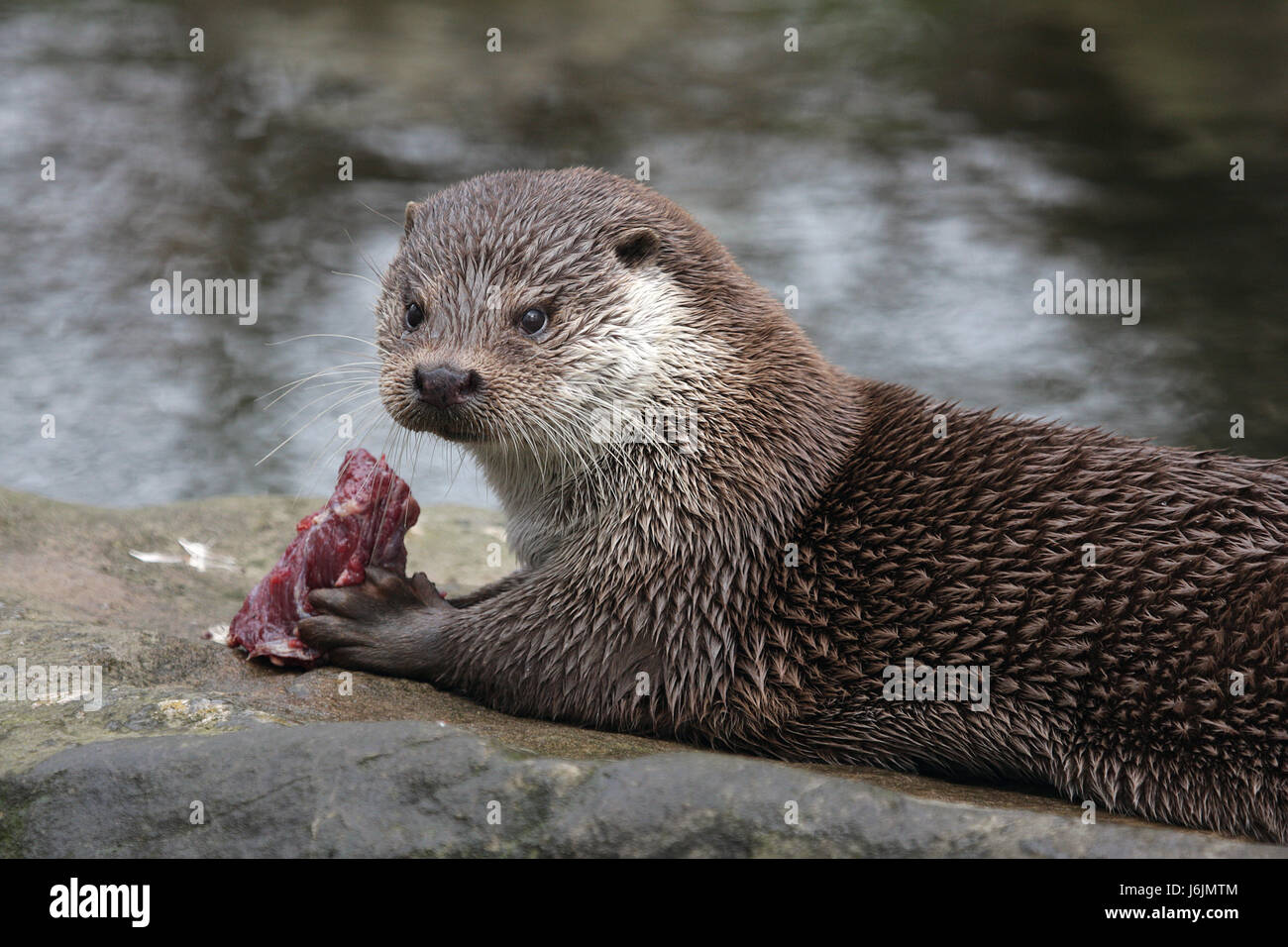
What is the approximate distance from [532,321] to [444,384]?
13.4 inches

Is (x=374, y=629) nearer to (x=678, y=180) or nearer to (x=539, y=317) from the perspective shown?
(x=539, y=317)

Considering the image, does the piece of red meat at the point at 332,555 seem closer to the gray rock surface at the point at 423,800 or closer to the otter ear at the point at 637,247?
the gray rock surface at the point at 423,800

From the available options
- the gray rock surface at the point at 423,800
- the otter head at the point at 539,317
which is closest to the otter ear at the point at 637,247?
the otter head at the point at 539,317

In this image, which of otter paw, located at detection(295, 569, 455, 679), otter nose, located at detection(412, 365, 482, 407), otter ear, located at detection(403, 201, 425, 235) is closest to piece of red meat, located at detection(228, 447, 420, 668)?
otter paw, located at detection(295, 569, 455, 679)

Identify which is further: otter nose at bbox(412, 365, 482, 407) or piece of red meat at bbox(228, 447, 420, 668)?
piece of red meat at bbox(228, 447, 420, 668)

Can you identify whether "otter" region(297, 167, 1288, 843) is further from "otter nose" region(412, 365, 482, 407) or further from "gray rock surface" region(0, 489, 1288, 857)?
"gray rock surface" region(0, 489, 1288, 857)

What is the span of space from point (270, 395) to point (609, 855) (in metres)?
5.75

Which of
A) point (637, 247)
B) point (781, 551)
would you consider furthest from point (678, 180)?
point (781, 551)

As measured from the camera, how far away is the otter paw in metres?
3.45

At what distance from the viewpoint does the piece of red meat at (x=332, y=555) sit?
140 inches

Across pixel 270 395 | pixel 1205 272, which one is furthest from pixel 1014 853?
pixel 1205 272

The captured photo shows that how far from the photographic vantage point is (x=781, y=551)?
11.2ft

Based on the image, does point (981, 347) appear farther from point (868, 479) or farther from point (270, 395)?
point (868, 479)

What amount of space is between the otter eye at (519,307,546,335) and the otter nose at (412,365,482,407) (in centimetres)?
24
